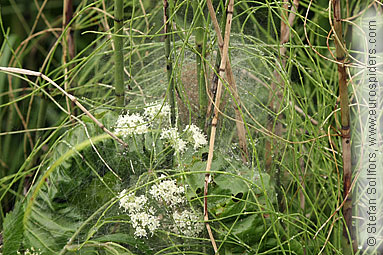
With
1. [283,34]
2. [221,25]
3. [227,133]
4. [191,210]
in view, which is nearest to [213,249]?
[191,210]

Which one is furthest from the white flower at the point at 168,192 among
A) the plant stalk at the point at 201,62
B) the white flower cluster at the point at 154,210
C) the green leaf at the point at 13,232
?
the green leaf at the point at 13,232

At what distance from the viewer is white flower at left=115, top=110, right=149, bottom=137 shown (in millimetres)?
576

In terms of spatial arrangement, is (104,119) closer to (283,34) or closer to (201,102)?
(201,102)

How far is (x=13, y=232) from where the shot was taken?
625mm

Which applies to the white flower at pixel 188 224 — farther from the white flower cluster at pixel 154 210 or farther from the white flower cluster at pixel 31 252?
the white flower cluster at pixel 31 252

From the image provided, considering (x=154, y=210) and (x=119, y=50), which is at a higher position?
(x=119, y=50)

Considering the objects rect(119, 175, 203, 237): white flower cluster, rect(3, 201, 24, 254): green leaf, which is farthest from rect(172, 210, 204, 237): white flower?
rect(3, 201, 24, 254): green leaf

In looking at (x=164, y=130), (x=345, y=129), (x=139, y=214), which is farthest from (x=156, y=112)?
(x=345, y=129)

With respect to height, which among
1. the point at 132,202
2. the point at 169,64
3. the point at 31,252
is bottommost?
the point at 31,252

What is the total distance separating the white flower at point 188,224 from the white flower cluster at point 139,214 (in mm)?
24

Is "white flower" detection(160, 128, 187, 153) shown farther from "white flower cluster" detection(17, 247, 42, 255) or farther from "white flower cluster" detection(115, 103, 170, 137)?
"white flower cluster" detection(17, 247, 42, 255)

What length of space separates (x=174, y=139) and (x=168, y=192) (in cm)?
7

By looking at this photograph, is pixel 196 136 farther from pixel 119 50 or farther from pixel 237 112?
pixel 119 50

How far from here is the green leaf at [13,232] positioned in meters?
0.61
